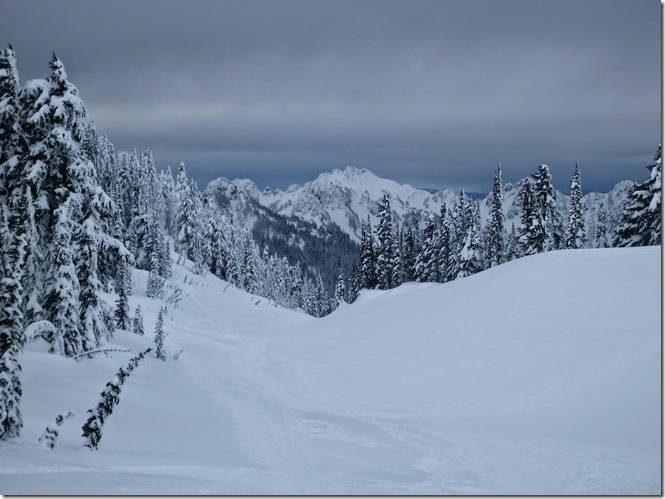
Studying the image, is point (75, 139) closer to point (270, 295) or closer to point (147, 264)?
point (147, 264)

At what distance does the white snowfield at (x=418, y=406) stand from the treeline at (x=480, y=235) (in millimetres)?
20598

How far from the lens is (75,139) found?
487 inches

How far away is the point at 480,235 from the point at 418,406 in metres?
51.1

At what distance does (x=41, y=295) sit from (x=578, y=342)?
1469 centimetres

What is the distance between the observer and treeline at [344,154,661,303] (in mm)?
32062

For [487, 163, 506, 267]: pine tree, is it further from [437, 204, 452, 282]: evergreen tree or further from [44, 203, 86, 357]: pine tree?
[44, 203, 86, 357]: pine tree

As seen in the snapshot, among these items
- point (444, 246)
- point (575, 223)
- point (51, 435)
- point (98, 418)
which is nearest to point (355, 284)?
point (444, 246)

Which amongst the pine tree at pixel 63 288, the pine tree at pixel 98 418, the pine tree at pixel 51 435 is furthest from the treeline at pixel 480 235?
the pine tree at pixel 51 435

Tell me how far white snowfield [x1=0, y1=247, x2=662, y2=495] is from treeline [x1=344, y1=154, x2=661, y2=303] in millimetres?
20598

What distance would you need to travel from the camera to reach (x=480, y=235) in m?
59.0

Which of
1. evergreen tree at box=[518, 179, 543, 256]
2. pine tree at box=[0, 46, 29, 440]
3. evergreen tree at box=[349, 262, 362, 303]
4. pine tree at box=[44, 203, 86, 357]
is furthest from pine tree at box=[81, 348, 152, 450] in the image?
evergreen tree at box=[349, 262, 362, 303]

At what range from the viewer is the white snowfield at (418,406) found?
6.81 meters

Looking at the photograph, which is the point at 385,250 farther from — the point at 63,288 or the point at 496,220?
the point at 63,288

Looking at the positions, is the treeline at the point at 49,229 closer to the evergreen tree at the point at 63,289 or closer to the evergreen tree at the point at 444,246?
the evergreen tree at the point at 63,289
